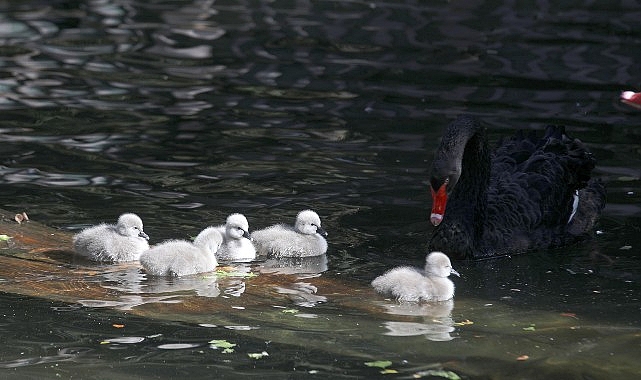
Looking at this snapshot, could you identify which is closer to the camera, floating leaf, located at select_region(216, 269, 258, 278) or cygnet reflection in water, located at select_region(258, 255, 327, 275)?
floating leaf, located at select_region(216, 269, 258, 278)

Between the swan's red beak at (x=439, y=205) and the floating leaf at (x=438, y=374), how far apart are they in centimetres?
199

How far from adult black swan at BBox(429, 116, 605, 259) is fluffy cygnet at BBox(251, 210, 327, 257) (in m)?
0.77

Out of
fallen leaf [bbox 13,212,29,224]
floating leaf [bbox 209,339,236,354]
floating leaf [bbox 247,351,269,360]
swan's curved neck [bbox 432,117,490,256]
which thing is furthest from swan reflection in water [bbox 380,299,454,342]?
fallen leaf [bbox 13,212,29,224]

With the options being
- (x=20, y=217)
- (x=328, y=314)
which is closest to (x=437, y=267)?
(x=328, y=314)

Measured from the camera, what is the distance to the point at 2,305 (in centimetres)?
666

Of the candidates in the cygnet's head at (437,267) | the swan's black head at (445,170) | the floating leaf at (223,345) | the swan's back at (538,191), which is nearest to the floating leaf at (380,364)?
the floating leaf at (223,345)

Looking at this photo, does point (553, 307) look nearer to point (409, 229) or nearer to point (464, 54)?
point (409, 229)

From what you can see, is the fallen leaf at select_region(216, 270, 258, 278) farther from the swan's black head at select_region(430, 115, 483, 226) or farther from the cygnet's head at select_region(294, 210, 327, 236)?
the swan's black head at select_region(430, 115, 483, 226)

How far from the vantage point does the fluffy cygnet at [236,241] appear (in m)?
7.65

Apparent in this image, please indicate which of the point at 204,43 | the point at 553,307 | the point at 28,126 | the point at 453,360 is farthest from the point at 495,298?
the point at 204,43

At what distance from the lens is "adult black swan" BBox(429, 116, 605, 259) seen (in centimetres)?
805

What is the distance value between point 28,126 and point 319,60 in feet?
16.9

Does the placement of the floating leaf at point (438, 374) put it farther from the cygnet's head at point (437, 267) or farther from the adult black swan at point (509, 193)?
the adult black swan at point (509, 193)

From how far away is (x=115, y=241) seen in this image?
7.60 meters
